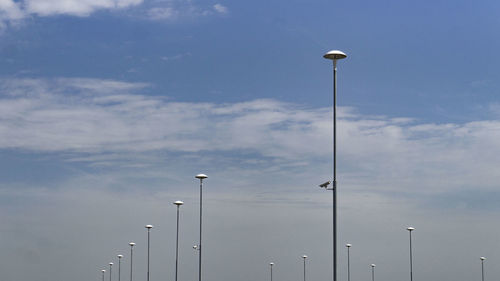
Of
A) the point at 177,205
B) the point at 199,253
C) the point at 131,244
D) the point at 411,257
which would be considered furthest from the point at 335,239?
the point at 131,244

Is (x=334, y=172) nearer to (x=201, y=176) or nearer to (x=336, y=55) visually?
(x=336, y=55)

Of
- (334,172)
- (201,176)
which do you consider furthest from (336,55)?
(201,176)

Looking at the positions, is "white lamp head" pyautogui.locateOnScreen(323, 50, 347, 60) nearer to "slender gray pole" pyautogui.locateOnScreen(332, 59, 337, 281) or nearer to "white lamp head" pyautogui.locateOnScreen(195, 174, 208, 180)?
"slender gray pole" pyautogui.locateOnScreen(332, 59, 337, 281)

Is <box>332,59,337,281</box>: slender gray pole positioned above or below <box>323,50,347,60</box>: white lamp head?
below

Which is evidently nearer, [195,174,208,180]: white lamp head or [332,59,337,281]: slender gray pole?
[332,59,337,281]: slender gray pole

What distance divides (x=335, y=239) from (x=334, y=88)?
262 inches

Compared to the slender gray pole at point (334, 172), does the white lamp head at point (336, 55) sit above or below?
above

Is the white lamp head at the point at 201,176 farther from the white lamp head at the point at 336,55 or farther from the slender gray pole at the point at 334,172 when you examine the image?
the white lamp head at the point at 336,55

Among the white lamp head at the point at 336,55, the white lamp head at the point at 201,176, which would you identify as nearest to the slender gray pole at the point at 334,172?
the white lamp head at the point at 336,55

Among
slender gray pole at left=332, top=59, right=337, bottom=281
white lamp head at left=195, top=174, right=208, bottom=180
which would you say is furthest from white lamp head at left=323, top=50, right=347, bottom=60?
white lamp head at left=195, top=174, right=208, bottom=180

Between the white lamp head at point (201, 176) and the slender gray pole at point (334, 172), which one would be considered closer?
the slender gray pole at point (334, 172)

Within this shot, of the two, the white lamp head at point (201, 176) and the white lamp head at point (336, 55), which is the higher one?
the white lamp head at point (336, 55)

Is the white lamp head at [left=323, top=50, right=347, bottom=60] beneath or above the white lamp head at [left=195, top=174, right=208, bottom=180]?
Result: above

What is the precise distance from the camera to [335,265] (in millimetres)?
32312
